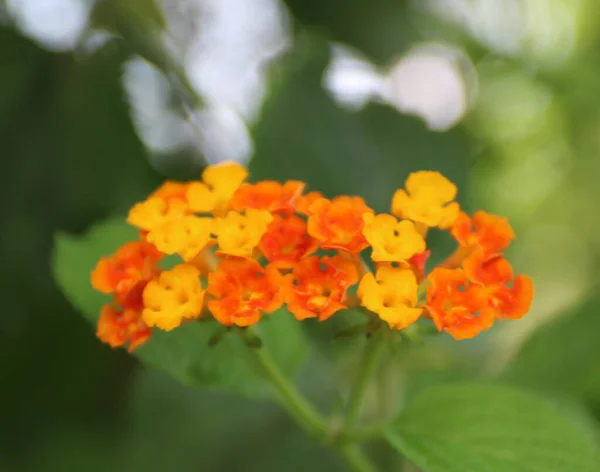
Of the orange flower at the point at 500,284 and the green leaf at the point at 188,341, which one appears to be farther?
the green leaf at the point at 188,341

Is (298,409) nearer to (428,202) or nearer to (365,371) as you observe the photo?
(365,371)

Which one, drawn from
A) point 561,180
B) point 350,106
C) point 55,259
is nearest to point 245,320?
point 55,259

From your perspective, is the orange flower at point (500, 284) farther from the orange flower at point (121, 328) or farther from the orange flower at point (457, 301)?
the orange flower at point (121, 328)

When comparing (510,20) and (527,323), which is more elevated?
(510,20)

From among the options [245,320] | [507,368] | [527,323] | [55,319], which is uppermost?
[245,320]

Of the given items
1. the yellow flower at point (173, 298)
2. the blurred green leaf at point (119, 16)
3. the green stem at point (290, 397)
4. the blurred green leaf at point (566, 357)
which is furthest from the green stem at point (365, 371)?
the blurred green leaf at point (119, 16)

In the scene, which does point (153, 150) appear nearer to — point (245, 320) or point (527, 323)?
point (245, 320)

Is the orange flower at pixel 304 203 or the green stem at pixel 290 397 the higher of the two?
the orange flower at pixel 304 203

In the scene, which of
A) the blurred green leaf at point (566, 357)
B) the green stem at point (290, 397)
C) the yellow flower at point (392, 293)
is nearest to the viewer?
the yellow flower at point (392, 293)
